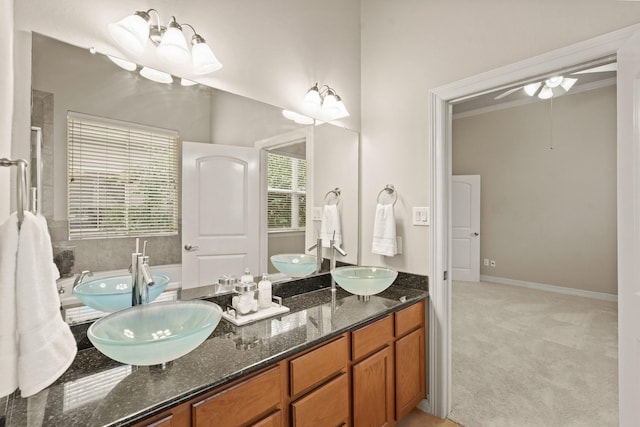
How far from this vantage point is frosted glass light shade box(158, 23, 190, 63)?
4.58 feet

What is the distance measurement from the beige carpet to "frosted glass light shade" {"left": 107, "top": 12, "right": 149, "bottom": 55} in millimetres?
2647

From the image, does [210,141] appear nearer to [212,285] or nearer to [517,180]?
[212,285]

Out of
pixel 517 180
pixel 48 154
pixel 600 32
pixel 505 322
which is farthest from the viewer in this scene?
pixel 517 180

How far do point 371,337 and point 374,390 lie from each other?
11.0 inches

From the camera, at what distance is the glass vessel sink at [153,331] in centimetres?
95

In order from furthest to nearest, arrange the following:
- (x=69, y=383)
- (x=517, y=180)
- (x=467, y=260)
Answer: (x=467, y=260)
(x=517, y=180)
(x=69, y=383)

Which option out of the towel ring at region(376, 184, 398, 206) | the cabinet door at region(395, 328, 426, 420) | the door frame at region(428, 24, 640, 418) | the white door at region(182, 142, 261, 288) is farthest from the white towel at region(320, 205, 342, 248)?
the cabinet door at region(395, 328, 426, 420)

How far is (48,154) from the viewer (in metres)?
1.18

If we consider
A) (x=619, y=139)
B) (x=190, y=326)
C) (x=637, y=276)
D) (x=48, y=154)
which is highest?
(x=619, y=139)

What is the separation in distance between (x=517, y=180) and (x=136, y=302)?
571 centimetres

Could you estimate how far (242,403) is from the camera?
1.11m

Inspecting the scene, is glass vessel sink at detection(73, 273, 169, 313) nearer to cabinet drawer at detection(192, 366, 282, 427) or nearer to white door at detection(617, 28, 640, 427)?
cabinet drawer at detection(192, 366, 282, 427)

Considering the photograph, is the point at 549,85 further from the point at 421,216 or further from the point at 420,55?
the point at 421,216

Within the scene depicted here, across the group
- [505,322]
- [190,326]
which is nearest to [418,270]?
[190,326]
